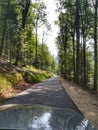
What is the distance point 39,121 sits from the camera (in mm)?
3918

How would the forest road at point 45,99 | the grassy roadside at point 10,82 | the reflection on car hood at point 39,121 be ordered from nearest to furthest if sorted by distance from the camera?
the reflection on car hood at point 39,121 → the forest road at point 45,99 → the grassy roadside at point 10,82

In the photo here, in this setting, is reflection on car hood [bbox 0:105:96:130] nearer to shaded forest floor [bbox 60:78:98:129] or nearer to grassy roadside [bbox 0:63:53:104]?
shaded forest floor [bbox 60:78:98:129]

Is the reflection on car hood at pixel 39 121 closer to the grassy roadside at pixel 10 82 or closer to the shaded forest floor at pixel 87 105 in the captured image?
the shaded forest floor at pixel 87 105

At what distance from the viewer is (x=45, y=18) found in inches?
2408

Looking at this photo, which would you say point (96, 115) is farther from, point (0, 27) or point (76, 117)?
point (0, 27)

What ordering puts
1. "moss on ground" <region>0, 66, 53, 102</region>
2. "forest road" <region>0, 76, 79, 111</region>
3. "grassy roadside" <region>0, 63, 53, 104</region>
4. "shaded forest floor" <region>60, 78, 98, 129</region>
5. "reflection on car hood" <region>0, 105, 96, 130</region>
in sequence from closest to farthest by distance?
"reflection on car hood" <region>0, 105, 96, 130</region> < "shaded forest floor" <region>60, 78, 98, 129</region> < "forest road" <region>0, 76, 79, 111</region> < "grassy roadside" <region>0, 63, 53, 104</region> < "moss on ground" <region>0, 66, 53, 102</region>

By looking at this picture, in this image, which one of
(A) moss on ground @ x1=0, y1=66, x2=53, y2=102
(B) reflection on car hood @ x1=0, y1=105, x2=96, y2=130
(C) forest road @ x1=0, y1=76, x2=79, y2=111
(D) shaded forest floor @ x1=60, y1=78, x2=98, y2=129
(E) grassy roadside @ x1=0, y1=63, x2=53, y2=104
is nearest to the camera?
(B) reflection on car hood @ x1=0, y1=105, x2=96, y2=130

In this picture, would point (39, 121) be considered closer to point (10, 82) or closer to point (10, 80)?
point (10, 82)

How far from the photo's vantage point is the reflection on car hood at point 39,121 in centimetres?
358

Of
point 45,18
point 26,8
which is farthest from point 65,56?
point 26,8

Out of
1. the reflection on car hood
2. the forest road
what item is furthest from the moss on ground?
the reflection on car hood

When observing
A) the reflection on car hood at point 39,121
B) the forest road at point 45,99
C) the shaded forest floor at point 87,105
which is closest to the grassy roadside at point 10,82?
the forest road at point 45,99

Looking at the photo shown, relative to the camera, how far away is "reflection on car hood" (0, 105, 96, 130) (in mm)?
3576

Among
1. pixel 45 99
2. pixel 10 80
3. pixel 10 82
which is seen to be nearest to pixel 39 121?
pixel 45 99
